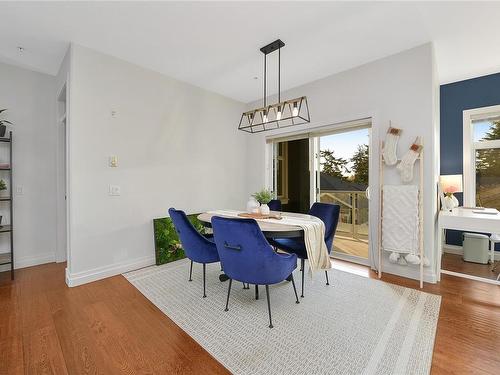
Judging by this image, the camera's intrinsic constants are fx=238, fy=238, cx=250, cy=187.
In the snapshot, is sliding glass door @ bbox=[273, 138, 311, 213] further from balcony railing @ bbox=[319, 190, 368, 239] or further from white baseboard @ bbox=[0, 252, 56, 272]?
white baseboard @ bbox=[0, 252, 56, 272]

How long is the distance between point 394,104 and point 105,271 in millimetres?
4160

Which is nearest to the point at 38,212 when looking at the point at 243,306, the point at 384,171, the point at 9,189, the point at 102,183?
the point at 9,189

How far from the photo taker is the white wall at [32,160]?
3170mm

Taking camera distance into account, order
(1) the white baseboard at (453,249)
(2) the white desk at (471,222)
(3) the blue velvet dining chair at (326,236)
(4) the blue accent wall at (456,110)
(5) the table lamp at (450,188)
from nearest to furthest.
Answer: (2) the white desk at (471,222)
(3) the blue velvet dining chair at (326,236)
(5) the table lamp at (450,188)
(4) the blue accent wall at (456,110)
(1) the white baseboard at (453,249)

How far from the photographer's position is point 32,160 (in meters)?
3.30

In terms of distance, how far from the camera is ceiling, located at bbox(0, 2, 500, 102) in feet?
7.23

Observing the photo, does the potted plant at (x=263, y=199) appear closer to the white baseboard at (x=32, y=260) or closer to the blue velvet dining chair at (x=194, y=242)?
the blue velvet dining chair at (x=194, y=242)

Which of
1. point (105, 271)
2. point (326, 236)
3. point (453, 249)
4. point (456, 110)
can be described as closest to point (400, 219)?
point (326, 236)

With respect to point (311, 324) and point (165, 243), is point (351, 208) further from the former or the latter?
point (165, 243)

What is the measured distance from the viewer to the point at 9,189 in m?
3.08

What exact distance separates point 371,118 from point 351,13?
1.35 metres

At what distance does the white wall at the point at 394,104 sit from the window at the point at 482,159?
45.2 inches

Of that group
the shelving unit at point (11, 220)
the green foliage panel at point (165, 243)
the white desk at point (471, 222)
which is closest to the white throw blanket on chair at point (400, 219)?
the white desk at point (471, 222)

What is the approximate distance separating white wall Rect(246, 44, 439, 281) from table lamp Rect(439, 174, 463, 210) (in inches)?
16.2
